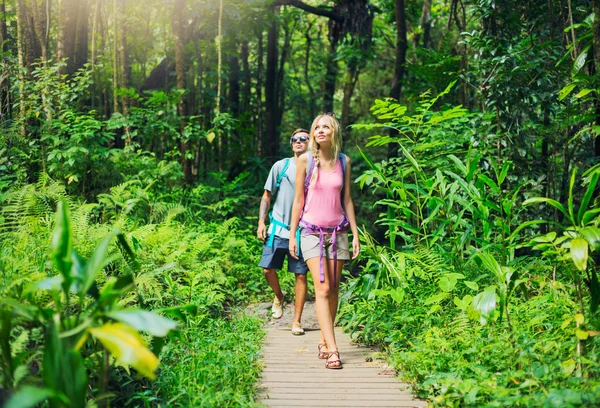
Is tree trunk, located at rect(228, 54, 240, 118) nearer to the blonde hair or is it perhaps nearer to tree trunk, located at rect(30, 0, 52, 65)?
tree trunk, located at rect(30, 0, 52, 65)

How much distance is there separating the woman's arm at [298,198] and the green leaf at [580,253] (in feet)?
8.00

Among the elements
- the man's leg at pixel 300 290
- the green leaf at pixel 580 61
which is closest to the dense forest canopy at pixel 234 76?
the green leaf at pixel 580 61

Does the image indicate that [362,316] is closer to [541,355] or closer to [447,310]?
[447,310]

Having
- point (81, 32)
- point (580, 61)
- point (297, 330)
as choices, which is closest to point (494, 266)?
point (580, 61)

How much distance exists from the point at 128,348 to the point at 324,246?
3.04 meters

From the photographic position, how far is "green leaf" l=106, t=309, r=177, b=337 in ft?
7.85

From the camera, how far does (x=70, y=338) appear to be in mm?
2789

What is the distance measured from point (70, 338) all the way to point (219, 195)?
9.34m

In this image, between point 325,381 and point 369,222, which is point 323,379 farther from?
point 369,222

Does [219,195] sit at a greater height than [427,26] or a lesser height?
lesser

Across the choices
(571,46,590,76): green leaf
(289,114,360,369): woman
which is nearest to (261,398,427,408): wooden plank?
(289,114,360,369): woman

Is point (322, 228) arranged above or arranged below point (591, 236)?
below

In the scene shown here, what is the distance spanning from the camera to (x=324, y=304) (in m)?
5.14

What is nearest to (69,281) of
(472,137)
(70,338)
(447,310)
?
(70,338)
